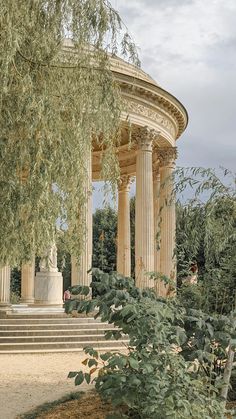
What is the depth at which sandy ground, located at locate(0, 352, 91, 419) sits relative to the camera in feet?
62.3

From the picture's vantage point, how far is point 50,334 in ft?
117

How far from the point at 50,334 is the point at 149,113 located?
866 inches

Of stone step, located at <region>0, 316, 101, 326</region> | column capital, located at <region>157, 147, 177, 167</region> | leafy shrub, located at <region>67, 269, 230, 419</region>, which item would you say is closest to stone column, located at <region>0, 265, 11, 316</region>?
stone step, located at <region>0, 316, 101, 326</region>

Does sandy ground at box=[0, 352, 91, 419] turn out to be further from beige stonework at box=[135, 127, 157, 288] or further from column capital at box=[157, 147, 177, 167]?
column capital at box=[157, 147, 177, 167]

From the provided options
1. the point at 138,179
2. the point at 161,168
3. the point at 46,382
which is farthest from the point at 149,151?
the point at 46,382

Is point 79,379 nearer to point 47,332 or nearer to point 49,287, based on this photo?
point 47,332

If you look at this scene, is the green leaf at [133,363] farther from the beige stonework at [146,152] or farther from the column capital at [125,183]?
the column capital at [125,183]

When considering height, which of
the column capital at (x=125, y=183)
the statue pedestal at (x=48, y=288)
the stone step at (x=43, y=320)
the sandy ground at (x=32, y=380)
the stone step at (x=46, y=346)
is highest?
the column capital at (x=125, y=183)

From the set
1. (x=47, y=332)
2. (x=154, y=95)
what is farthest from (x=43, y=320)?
(x=154, y=95)

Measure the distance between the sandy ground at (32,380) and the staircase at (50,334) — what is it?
1695mm

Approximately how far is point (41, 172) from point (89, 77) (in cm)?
402

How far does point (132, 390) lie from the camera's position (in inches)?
433

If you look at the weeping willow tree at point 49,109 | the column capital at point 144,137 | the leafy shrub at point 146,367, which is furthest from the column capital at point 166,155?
the leafy shrub at point 146,367

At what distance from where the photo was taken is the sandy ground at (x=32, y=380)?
19.0 m
